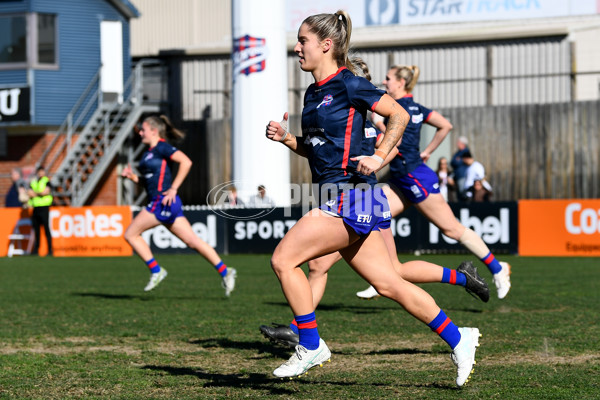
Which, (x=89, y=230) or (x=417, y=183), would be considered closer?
(x=417, y=183)

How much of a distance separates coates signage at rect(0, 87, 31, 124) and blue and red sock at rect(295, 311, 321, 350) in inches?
968

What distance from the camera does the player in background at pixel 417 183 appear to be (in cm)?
916

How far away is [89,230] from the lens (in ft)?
71.5

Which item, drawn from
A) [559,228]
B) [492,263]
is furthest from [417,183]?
[559,228]

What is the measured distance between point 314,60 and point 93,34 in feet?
84.4

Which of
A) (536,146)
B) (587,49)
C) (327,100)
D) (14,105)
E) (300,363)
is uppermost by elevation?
(587,49)

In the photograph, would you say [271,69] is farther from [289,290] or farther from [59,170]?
[289,290]

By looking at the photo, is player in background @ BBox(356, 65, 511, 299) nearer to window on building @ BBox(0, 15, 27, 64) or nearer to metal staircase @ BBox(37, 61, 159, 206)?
metal staircase @ BBox(37, 61, 159, 206)

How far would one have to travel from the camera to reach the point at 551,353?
6980 millimetres

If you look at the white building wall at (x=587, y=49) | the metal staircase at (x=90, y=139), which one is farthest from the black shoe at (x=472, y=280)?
the white building wall at (x=587, y=49)

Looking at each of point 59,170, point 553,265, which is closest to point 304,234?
point 553,265

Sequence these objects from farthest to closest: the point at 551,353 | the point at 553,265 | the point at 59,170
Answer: the point at 59,170 < the point at 553,265 < the point at 551,353

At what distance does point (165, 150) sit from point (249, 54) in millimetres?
13945

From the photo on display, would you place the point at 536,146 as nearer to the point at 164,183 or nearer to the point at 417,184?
the point at 164,183
